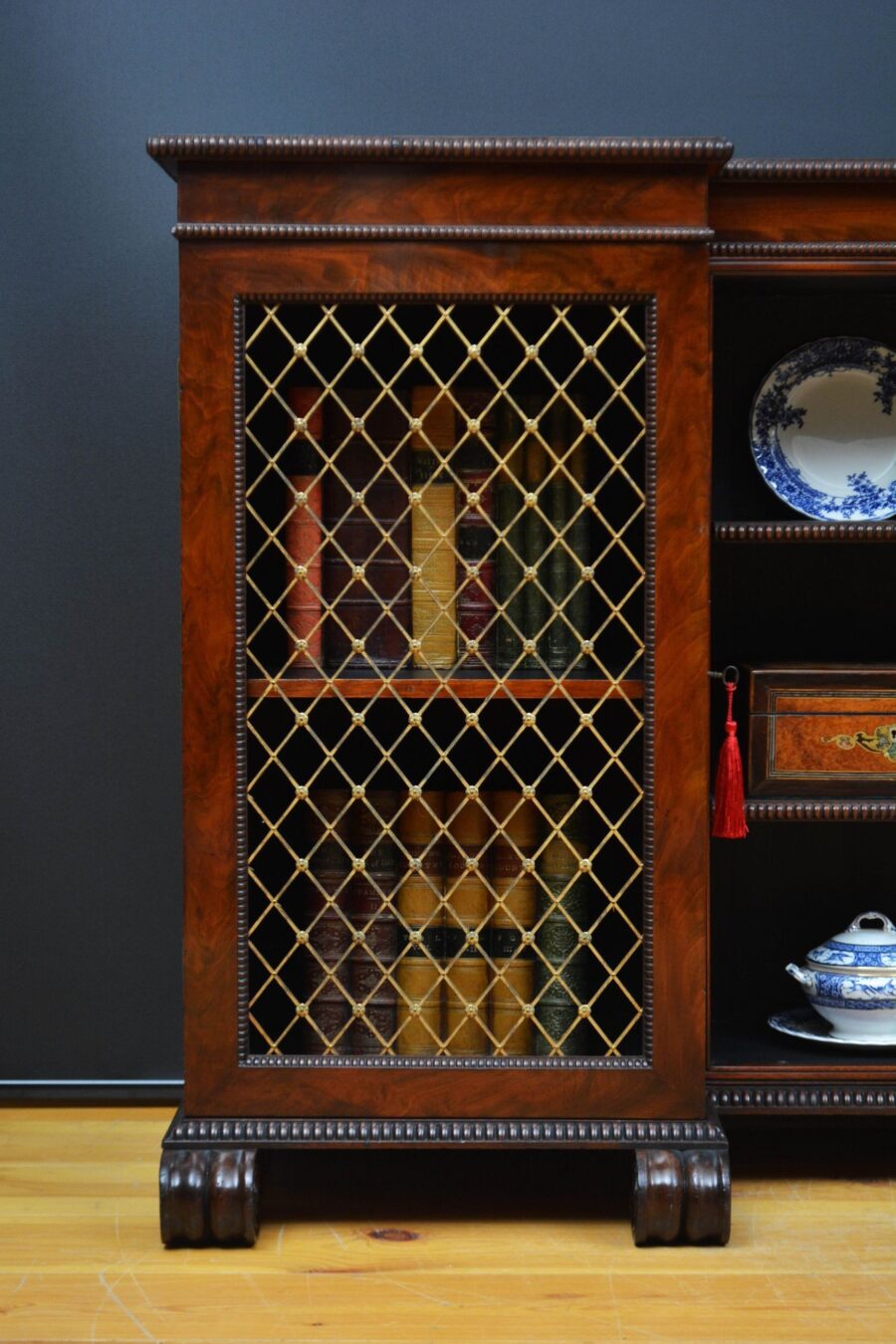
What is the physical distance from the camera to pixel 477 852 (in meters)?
1.41

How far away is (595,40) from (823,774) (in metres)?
0.94

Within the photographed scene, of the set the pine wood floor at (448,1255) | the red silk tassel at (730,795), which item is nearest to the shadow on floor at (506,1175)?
the pine wood floor at (448,1255)

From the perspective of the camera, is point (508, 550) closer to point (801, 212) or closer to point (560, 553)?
point (560, 553)

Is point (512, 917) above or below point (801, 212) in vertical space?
below

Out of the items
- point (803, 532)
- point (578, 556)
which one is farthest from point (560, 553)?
point (803, 532)

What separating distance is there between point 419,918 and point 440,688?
0.25 metres

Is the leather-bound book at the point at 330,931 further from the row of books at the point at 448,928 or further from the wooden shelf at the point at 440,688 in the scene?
the wooden shelf at the point at 440,688

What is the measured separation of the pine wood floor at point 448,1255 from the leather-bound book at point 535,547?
0.56m

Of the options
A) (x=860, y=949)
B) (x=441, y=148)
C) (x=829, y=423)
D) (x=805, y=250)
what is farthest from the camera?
(x=829, y=423)

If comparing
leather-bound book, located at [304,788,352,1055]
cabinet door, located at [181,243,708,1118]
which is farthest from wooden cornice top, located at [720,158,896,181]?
leather-bound book, located at [304,788,352,1055]

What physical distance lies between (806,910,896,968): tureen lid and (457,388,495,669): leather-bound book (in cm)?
49

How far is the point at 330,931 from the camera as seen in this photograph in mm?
1434

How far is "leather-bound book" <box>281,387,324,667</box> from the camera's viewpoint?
1.38m

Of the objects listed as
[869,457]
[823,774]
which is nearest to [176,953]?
[823,774]
